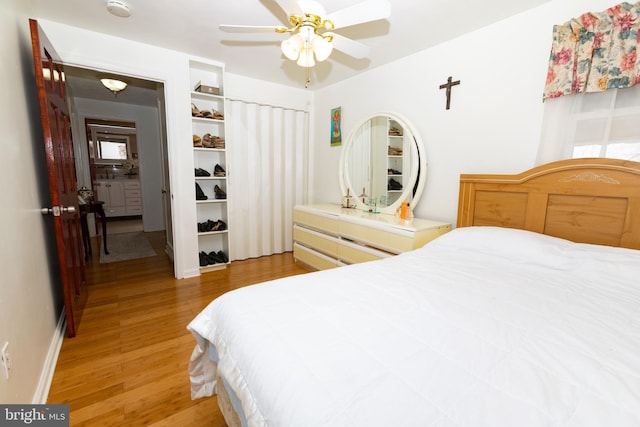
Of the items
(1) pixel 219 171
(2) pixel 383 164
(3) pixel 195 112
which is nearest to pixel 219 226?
(1) pixel 219 171

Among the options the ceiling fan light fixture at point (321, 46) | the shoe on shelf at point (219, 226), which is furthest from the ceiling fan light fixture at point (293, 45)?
the shoe on shelf at point (219, 226)

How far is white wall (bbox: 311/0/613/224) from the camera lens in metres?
1.91

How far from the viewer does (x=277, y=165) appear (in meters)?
3.81

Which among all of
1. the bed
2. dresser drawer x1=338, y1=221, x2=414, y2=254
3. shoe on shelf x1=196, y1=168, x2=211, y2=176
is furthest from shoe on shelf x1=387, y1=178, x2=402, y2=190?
shoe on shelf x1=196, y1=168, x2=211, y2=176

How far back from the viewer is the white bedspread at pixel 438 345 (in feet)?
2.05

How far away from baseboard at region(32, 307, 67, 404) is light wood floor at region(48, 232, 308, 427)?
0.10ft

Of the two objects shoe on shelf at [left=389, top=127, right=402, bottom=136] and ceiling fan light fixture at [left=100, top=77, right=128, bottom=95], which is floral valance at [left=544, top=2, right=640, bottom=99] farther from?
ceiling fan light fixture at [left=100, top=77, right=128, bottom=95]

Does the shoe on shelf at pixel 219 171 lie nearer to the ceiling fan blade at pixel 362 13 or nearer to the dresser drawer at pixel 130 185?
the ceiling fan blade at pixel 362 13

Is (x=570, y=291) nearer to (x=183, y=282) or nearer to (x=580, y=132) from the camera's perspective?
(x=580, y=132)

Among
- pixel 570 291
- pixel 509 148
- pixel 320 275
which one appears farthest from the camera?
pixel 509 148

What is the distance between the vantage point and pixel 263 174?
3.72 metres

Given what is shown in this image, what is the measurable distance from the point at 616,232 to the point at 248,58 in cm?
321

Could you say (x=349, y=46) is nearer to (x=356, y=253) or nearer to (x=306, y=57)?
(x=306, y=57)

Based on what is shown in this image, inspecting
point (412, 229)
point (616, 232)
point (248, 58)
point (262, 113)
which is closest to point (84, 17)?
point (248, 58)
